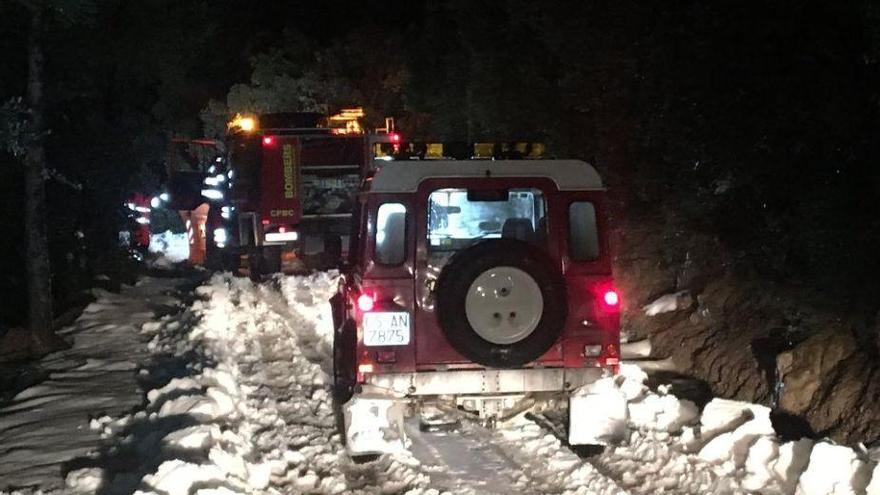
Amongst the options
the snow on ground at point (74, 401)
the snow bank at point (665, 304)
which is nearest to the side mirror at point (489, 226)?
the snow on ground at point (74, 401)

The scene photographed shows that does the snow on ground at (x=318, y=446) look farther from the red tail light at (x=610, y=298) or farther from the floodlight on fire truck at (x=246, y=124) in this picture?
the floodlight on fire truck at (x=246, y=124)

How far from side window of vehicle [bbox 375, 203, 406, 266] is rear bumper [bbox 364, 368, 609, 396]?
0.87 m

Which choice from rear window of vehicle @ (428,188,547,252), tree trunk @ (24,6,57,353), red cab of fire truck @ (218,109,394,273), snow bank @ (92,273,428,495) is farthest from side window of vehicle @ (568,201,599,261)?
red cab of fire truck @ (218,109,394,273)

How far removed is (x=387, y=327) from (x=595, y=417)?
1.75 m

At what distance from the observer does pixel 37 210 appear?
12.4m

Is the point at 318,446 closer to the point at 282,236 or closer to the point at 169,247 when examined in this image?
the point at 282,236

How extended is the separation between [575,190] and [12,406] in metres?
6.01

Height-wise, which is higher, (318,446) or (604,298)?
(604,298)

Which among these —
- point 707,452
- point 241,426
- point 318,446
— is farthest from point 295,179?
point 707,452

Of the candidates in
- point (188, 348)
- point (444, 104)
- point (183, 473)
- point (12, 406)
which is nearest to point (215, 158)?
point (444, 104)

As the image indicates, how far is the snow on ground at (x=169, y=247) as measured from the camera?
27078 mm

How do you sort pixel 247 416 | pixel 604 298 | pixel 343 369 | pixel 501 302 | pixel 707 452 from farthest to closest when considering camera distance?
1. pixel 247 416
2. pixel 343 369
3. pixel 604 298
4. pixel 707 452
5. pixel 501 302

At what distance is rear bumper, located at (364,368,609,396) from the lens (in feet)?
24.9

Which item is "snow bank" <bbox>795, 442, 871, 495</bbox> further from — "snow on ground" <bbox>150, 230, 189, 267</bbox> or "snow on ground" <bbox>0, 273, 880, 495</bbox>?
"snow on ground" <bbox>150, 230, 189, 267</bbox>
